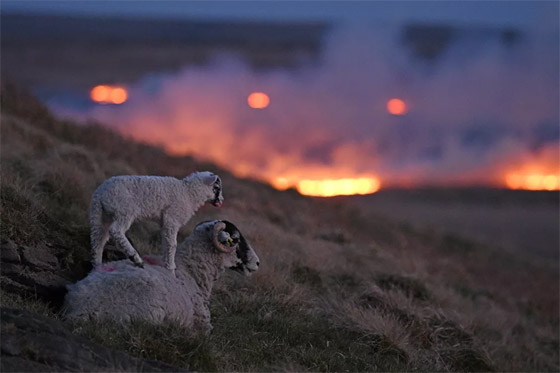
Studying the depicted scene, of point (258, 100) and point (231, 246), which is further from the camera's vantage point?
point (258, 100)

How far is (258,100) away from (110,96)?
39.3 ft

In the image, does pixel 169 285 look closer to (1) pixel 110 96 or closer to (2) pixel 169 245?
(2) pixel 169 245

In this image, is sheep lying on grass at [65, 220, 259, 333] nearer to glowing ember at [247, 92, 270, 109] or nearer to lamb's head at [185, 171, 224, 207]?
lamb's head at [185, 171, 224, 207]

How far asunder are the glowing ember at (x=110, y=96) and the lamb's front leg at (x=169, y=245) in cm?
4155

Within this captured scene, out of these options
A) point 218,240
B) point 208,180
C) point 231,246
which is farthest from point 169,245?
point 208,180

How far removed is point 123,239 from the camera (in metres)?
10.6

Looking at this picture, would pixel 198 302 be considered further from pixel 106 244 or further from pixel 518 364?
pixel 518 364

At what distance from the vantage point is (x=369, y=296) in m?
14.8

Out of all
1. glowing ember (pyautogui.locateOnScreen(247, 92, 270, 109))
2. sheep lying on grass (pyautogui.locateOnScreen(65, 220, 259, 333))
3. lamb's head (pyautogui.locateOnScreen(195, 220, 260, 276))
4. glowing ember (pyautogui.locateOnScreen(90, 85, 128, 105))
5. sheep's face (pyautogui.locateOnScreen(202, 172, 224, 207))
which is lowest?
sheep lying on grass (pyautogui.locateOnScreen(65, 220, 259, 333))

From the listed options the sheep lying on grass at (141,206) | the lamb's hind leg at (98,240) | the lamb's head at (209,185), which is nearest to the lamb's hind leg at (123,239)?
the sheep lying on grass at (141,206)

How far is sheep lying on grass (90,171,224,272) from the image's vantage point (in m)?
10.7

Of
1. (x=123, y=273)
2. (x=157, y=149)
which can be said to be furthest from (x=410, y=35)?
(x=123, y=273)

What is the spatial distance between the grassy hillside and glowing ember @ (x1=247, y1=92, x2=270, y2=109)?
2279cm

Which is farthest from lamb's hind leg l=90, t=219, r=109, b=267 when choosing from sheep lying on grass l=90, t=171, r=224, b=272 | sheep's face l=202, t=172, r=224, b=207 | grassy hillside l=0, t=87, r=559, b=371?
sheep's face l=202, t=172, r=224, b=207
